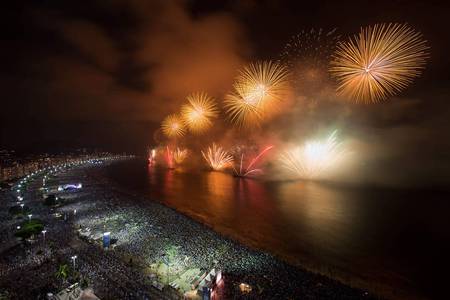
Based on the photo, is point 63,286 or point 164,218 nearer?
point 63,286

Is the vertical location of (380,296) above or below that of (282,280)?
below

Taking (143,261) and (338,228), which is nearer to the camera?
(143,261)

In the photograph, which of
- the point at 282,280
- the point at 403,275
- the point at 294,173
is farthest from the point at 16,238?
the point at 294,173

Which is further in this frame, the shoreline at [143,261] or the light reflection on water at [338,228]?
the light reflection on water at [338,228]

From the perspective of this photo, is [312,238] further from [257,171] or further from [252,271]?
[257,171]

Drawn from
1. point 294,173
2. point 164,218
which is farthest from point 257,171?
point 164,218

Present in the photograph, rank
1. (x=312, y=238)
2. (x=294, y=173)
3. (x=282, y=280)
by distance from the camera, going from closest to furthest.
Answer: (x=282, y=280) < (x=312, y=238) < (x=294, y=173)

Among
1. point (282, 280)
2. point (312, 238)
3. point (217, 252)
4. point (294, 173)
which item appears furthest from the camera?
point (294, 173)

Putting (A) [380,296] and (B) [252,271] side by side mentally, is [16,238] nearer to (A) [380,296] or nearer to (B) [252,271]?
(B) [252,271]

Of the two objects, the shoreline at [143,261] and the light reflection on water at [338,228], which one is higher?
the shoreline at [143,261]
